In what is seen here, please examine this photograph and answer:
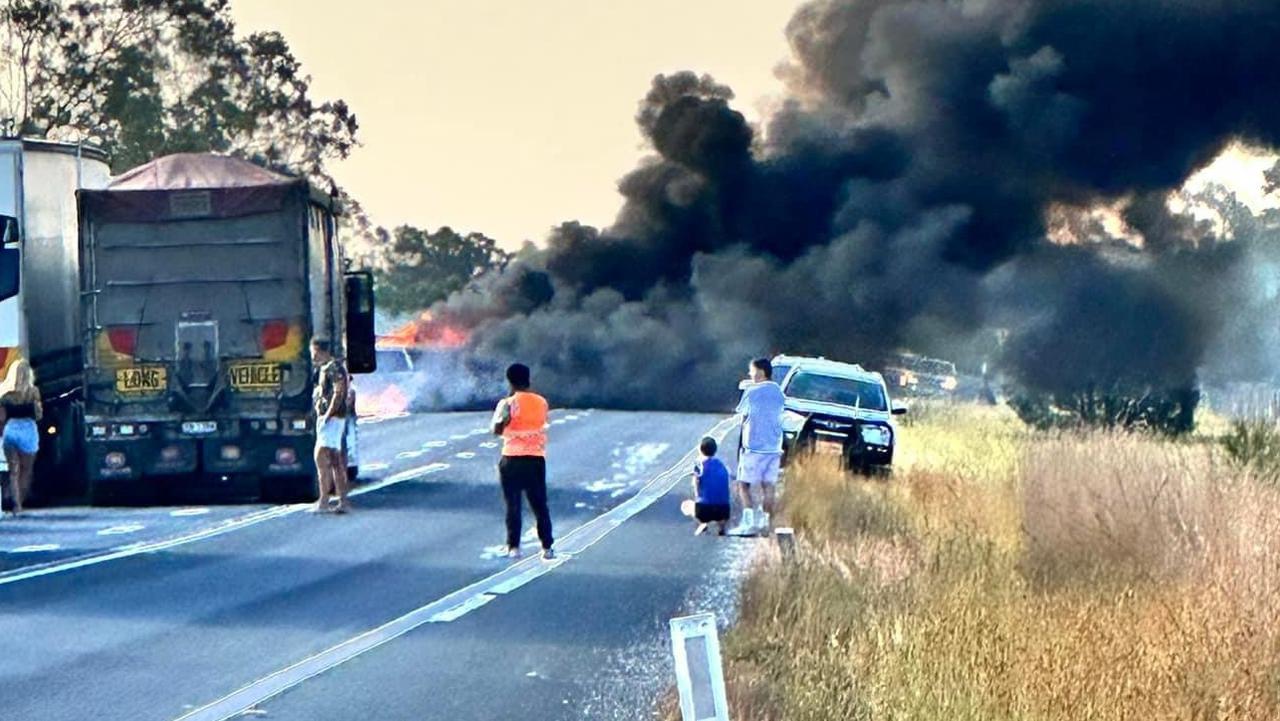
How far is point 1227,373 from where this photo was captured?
249ft

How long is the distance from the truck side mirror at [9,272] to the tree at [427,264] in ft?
223

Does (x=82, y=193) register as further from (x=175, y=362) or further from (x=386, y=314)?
(x=386, y=314)

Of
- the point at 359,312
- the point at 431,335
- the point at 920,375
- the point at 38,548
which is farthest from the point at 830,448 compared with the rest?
the point at 920,375

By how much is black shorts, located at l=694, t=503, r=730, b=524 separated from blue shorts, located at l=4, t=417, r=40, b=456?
7479 mm

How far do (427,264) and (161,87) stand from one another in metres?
40.3

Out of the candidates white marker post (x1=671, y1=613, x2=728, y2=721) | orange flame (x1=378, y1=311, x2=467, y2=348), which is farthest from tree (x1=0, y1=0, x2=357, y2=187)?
white marker post (x1=671, y1=613, x2=728, y2=721)

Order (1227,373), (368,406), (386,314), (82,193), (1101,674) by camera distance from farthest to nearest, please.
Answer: (386,314), (1227,373), (368,406), (82,193), (1101,674)

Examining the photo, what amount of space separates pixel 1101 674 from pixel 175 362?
15.7 m

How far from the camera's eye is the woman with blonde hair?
22234 mm

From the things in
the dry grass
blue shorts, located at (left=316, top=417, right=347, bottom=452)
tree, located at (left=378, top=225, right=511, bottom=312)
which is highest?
tree, located at (left=378, top=225, right=511, bottom=312)

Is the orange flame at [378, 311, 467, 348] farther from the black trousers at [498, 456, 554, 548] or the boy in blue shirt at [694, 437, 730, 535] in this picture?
the black trousers at [498, 456, 554, 548]

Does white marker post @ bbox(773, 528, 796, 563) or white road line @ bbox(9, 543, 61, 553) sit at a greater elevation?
white marker post @ bbox(773, 528, 796, 563)

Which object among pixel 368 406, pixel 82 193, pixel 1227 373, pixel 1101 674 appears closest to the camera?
pixel 1101 674

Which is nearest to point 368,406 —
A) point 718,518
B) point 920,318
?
point 920,318
